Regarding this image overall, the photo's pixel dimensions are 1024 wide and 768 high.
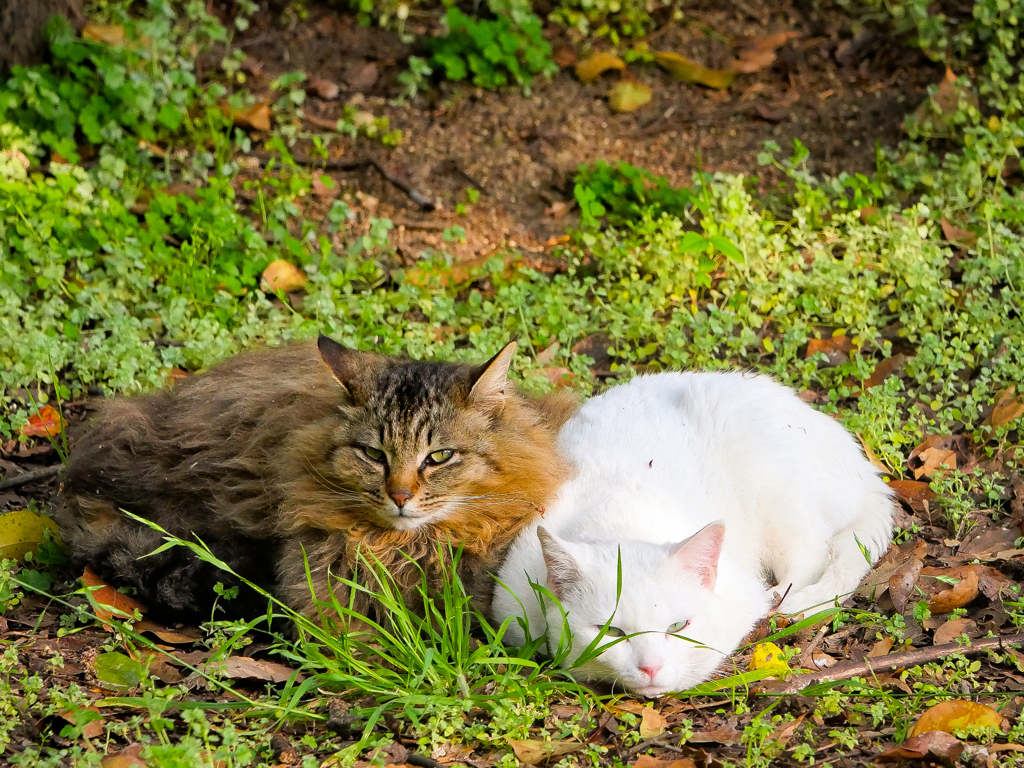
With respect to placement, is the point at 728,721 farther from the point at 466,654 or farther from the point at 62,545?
the point at 62,545

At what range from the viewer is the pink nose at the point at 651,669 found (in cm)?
302

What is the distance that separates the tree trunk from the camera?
20.0 feet

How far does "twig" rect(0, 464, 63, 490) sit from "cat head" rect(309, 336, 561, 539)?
165 cm

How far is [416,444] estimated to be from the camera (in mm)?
3404

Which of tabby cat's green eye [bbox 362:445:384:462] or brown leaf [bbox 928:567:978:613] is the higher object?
tabby cat's green eye [bbox 362:445:384:462]

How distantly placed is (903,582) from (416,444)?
1.83 meters

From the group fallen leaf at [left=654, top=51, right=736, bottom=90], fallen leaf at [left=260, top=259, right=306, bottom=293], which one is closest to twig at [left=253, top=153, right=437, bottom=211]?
fallen leaf at [left=260, top=259, right=306, bottom=293]

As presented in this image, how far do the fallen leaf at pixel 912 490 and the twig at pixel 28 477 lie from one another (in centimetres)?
355

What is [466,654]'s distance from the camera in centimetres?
325

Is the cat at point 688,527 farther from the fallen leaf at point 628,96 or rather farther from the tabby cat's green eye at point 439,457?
the fallen leaf at point 628,96

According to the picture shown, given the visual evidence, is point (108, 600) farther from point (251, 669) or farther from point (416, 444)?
point (416, 444)

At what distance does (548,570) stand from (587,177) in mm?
3531

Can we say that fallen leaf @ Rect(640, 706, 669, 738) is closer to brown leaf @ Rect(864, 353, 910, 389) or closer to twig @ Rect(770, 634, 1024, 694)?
twig @ Rect(770, 634, 1024, 694)

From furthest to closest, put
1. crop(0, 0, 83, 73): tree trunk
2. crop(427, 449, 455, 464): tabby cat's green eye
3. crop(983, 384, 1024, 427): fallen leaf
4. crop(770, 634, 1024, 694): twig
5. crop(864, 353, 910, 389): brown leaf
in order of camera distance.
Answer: crop(0, 0, 83, 73): tree trunk → crop(864, 353, 910, 389): brown leaf → crop(983, 384, 1024, 427): fallen leaf → crop(427, 449, 455, 464): tabby cat's green eye → crop(770, 634, 1024, 694): twig
